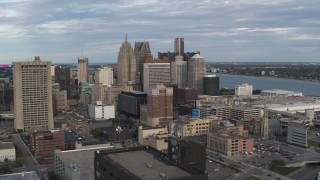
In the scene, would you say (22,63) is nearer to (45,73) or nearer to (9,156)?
(45,73)

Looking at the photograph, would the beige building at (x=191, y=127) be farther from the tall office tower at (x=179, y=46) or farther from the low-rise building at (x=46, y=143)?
the tall office tower at (x=179, y=46)

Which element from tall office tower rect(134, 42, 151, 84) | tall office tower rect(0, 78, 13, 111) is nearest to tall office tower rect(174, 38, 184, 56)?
tall office tower rect(134, 42, 151, 84)

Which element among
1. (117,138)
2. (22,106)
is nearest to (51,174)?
(117,138)

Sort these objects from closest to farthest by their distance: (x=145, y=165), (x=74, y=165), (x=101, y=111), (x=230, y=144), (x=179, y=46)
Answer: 1. (x=145, y=165)
2. (x=74, y=165)
3. (x=230, y=144)
4. (x=101, y=111)
5. (x=179, y=46)

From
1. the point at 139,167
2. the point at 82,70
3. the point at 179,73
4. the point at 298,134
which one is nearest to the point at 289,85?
the point at 179,73

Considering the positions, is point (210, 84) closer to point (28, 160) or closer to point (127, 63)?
point (127, 63)

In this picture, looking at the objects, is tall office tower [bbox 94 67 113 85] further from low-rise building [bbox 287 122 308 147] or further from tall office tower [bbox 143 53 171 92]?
low-rise building [bbox 287 122 308 147]
